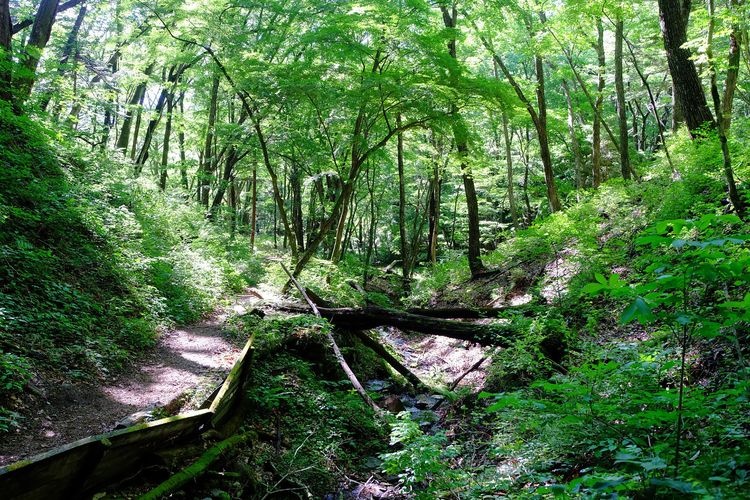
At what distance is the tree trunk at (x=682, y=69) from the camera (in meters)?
9.38

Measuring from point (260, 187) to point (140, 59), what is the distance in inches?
761

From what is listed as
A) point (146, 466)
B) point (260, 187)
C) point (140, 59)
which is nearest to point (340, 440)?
point (146, 466)

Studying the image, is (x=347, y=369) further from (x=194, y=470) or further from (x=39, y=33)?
(x=39, y=33)

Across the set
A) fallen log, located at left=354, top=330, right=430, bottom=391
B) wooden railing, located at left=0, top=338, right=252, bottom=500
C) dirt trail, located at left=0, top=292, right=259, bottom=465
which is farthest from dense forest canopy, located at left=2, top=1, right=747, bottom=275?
wooden railing, located at left=0, top=338, right=252, bottom=500

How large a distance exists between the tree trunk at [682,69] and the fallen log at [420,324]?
19.6 feet

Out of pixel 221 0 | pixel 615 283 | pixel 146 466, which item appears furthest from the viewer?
pixel 221 0

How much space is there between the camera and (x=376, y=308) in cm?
955

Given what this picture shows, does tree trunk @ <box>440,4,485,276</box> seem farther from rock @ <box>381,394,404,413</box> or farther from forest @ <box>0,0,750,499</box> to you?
rock @ <box>381,394,404,413</box>

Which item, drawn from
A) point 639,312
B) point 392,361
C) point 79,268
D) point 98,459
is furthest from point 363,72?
point 639,312

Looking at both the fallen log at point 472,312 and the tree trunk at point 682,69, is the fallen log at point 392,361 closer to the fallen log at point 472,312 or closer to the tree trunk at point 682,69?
the fallen log at point 472,312

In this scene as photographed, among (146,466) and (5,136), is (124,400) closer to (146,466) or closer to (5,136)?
(146,466)

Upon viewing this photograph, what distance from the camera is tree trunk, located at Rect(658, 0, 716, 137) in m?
9.38

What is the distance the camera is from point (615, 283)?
91.0 inches

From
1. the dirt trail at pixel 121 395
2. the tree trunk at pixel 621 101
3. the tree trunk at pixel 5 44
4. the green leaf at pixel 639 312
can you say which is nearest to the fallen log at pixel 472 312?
the dirt trail at pixel 121 395
